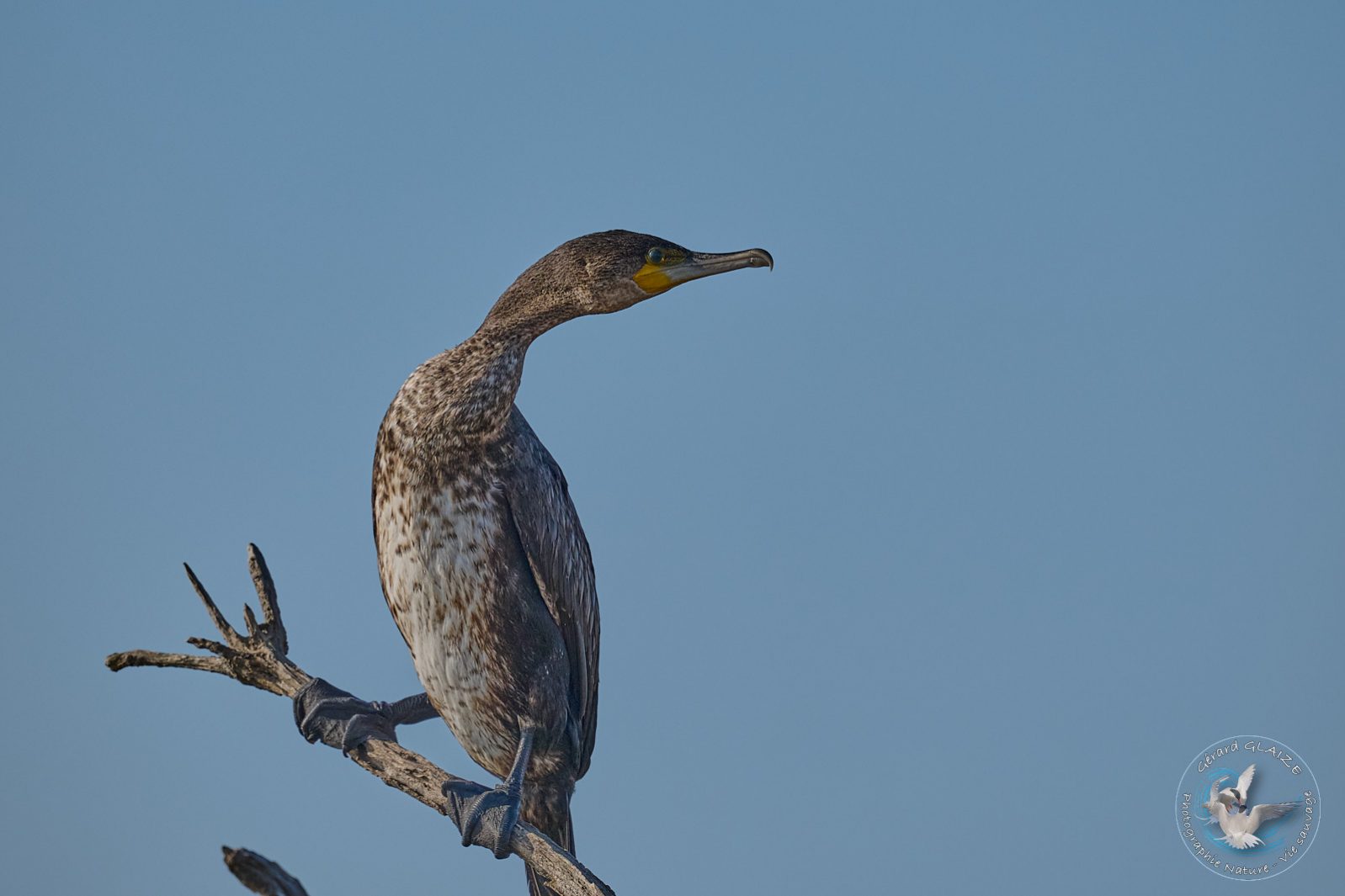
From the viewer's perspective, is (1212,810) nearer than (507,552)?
No

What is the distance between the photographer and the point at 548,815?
208 inches

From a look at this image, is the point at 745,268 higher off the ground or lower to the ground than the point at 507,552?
higher

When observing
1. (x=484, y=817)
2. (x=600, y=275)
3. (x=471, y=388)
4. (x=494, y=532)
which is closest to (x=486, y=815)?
(x=484, y=817)

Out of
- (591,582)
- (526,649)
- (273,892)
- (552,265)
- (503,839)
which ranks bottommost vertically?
(273,892)

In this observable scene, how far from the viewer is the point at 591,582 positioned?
5320mm

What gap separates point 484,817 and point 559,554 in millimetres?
991

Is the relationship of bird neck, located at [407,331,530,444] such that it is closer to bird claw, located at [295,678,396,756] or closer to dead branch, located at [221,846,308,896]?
bird claw, located at [295,678,396,756]

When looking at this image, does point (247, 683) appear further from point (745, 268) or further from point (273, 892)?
point (745, 268)

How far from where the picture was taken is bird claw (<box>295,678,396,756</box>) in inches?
194

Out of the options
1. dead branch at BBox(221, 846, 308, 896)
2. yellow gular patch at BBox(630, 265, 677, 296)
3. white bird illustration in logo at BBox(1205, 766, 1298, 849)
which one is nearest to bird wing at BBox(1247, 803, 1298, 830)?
white bird illustration in logo at BBox(1205, 766, 1298, 849)

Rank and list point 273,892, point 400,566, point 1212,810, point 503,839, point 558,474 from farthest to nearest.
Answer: point 1212,810 → point 558,474 → point 400,566 → point 503,839 → point 273,892

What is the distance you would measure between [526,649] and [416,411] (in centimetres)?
94

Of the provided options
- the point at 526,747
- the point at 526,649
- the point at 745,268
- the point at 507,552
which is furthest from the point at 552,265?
the point at 526,747

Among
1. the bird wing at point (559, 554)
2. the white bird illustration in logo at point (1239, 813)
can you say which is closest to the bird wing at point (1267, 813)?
the white bird illustration in logo at point (1239, 813)
